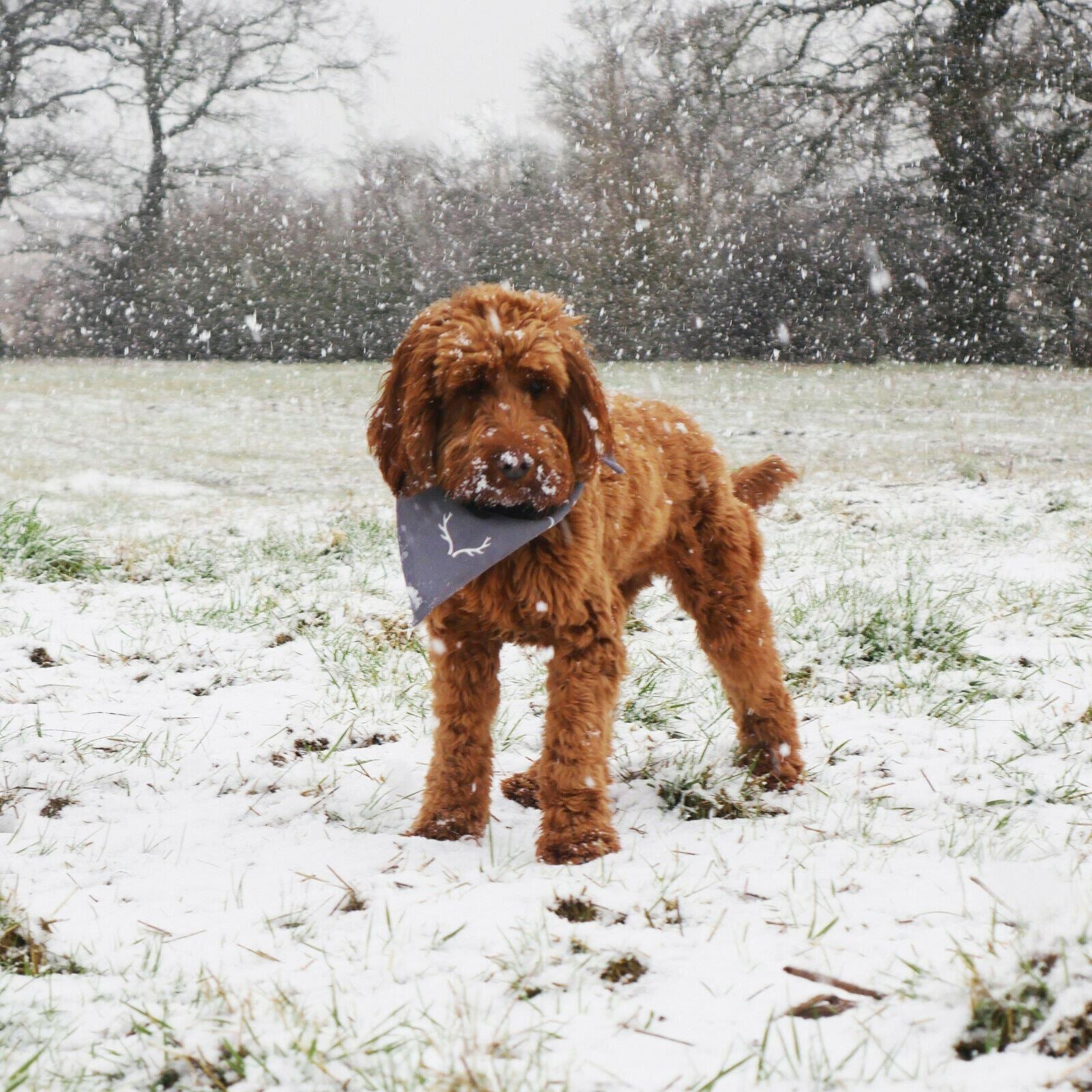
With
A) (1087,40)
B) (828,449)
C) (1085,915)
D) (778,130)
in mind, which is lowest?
(1085,915)

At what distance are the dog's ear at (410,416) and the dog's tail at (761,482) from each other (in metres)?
1.37

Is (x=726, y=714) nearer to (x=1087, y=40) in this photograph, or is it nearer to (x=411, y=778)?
(x=411, y=778)

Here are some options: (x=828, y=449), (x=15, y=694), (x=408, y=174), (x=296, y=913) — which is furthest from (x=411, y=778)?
(x=408, y=174)

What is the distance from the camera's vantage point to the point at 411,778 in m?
3.29

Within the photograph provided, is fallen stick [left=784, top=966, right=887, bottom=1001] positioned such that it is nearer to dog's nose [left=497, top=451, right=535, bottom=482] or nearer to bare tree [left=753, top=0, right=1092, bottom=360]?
dog's nose [left=497, top=451, right=535, bottom=482]

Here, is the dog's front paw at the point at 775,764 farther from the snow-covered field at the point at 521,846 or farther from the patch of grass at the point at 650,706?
the patch of grass at the point at 650,706

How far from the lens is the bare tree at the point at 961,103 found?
17875 mm

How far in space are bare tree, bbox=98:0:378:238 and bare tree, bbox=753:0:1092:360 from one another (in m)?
10.3

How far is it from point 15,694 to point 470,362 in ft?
8.16

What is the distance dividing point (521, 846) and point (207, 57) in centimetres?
2373

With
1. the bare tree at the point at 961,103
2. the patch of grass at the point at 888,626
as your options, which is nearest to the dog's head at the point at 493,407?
the patch of grass at the point at 888,626

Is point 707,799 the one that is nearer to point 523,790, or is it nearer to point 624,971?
point 523,790

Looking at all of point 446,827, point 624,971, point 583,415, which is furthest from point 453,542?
point 624,971

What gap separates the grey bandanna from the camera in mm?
2641
